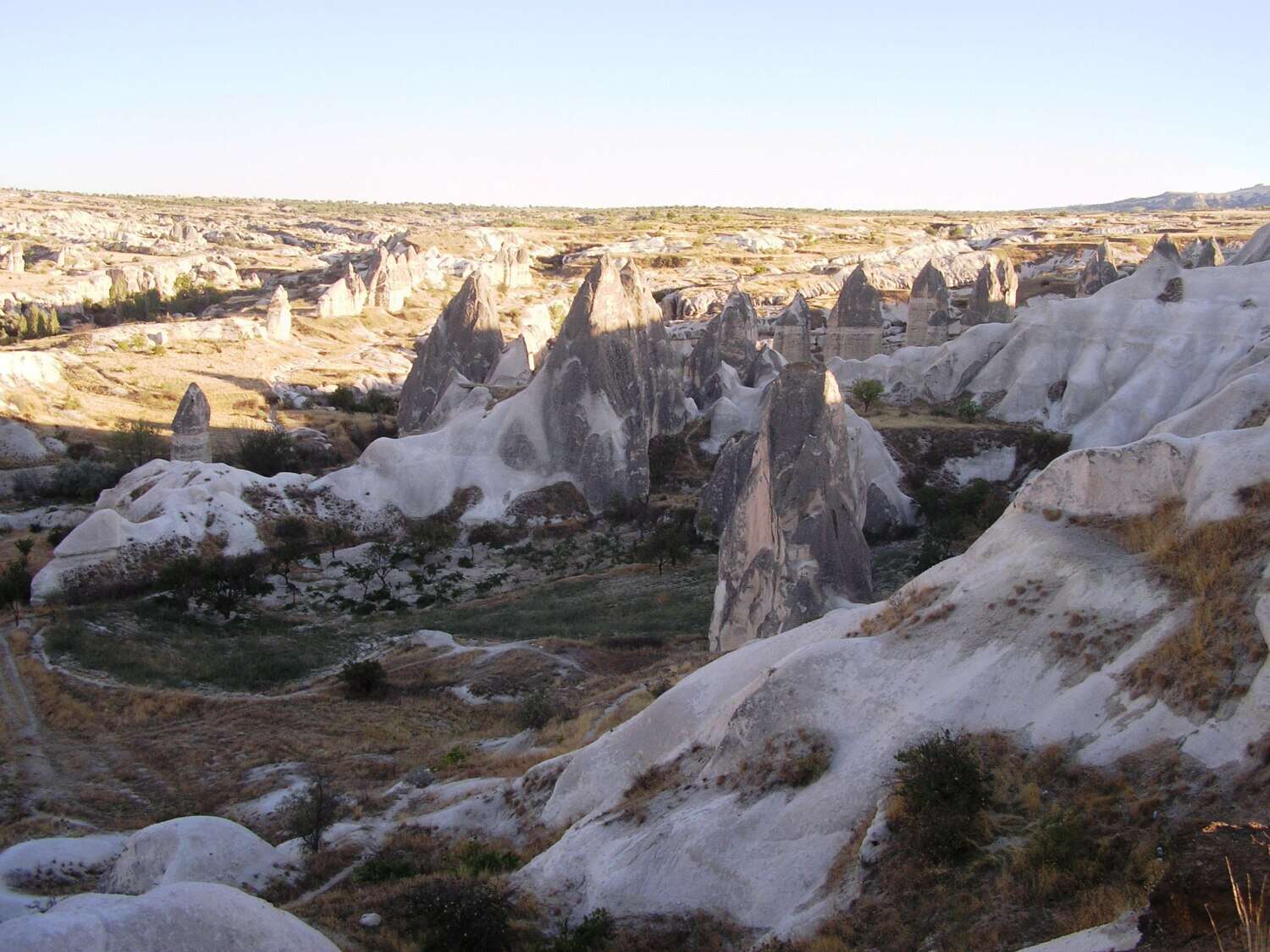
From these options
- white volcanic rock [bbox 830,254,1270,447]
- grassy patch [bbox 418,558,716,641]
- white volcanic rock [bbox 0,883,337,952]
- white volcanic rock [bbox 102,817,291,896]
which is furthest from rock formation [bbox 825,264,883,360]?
white volcanic rock [bbox 0,883,337,952]

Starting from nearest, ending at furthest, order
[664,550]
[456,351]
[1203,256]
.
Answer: [664,550] < [456,351] < [1203,256]

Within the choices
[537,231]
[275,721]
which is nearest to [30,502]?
[275,721]

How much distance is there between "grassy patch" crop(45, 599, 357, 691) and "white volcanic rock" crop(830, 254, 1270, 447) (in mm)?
27529

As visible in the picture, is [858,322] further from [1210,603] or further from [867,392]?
[1210,603]

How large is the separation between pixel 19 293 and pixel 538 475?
58.9m

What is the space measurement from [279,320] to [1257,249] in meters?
55.2

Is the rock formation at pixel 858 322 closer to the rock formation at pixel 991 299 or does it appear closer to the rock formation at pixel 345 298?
the rock formation at pixel 991 299

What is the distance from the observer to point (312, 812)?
13477 millimetres

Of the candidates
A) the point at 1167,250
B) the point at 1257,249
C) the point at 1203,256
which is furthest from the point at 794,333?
the point at 1257,249

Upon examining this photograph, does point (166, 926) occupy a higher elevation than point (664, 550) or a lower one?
higher

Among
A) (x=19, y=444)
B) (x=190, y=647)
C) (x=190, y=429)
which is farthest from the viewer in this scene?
(x=19, y=444)

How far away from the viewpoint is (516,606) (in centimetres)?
2884

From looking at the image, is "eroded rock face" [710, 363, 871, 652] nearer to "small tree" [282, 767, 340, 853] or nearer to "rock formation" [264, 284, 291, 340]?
"small tree" [282, 767, 340, 853]

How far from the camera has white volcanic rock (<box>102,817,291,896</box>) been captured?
1097 cm
